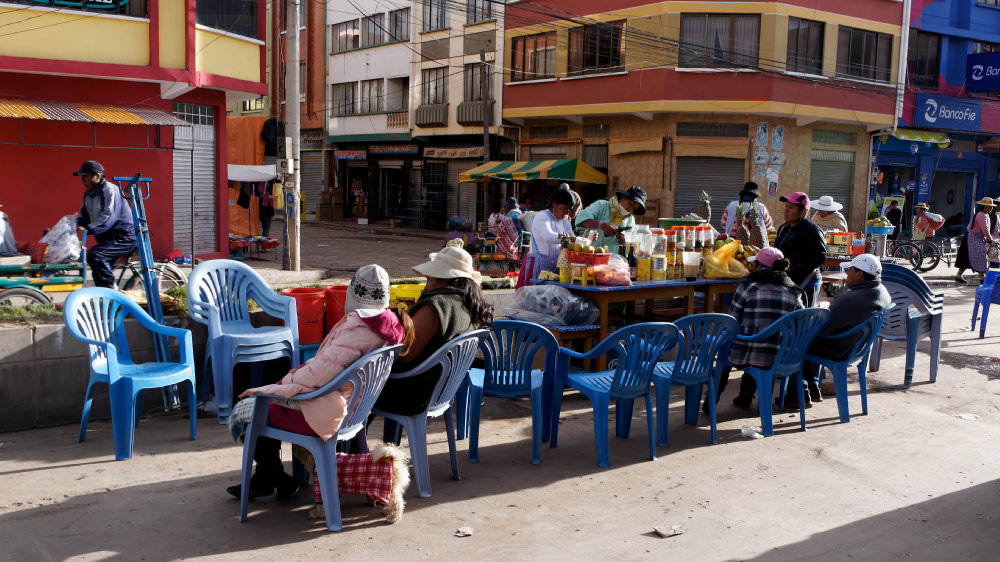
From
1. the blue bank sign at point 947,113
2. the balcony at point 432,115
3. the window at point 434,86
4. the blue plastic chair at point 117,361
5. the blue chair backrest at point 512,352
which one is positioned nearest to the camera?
the blue plastic chair at point 117,361

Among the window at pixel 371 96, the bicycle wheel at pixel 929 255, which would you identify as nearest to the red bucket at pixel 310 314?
the bicycle wheel at pixel 929 255

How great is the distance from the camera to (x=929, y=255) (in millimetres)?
19766

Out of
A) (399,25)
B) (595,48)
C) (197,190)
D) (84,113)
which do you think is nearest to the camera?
(84,113)

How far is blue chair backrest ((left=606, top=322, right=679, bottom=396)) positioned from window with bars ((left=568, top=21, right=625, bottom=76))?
68.6ft

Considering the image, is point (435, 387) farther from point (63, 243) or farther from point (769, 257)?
point (63, 243)

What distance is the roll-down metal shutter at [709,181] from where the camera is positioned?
80.9ft

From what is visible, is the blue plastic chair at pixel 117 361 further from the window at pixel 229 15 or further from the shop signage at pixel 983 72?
the shop signage at pixel 983 72

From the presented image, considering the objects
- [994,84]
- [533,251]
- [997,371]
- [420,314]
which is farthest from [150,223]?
[994,84]

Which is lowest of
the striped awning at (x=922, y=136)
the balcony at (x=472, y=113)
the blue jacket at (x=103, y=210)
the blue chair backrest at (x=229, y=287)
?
the blue chair backrest at (x=229, y=287)

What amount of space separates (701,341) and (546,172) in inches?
793

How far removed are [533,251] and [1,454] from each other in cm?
485

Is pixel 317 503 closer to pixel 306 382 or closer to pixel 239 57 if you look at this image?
pixel 306 382

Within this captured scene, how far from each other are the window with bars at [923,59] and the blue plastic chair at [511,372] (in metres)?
25.9

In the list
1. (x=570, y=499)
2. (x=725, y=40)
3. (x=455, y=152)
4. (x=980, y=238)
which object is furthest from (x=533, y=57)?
(x=570, y=499)
